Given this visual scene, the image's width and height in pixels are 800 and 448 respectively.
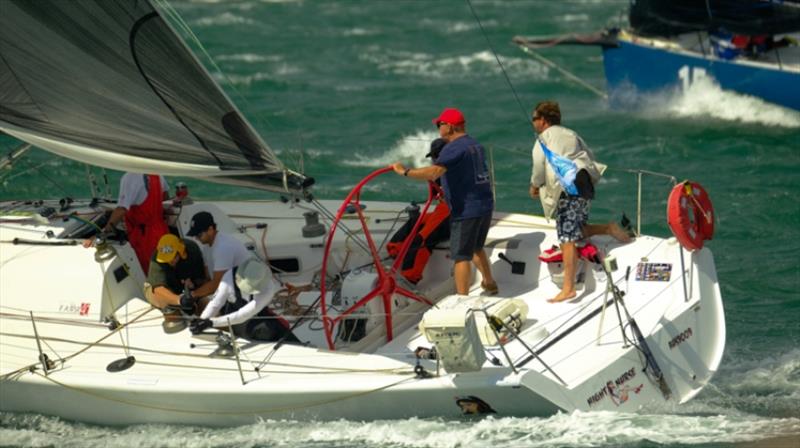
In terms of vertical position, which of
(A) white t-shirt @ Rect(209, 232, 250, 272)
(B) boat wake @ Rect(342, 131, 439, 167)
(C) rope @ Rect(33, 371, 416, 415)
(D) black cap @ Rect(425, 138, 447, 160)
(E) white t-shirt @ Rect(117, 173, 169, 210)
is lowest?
(C) rope @ Rect(33, 371, 416, 415)

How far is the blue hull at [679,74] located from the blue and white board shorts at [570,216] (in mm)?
11213

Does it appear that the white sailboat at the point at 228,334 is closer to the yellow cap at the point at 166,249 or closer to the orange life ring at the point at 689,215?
the orange life ring at the point at 689,215

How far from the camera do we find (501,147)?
9.59 metres

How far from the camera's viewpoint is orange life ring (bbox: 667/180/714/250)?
8.62 m

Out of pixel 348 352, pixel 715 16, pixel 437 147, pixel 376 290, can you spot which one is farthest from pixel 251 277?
pixel 715 16

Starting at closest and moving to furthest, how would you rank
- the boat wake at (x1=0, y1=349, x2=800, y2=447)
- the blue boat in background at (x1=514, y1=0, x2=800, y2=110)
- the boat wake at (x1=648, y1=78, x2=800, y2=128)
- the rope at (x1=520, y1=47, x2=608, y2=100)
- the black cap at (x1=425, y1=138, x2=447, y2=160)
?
1. the boat wake at (x1=0, y1=349, x2=800, y2=447)
2. the black cap at (x1=425, y1=138, x2=447, y2=160)
3. the boat wake at (x1=648, y1=78, x2=800, y2=128)
4. the blue boat in background at (x1=514, y1=0, x2=800, y2=110)
5. the rope at (x1=520, y1=47, x2=608, y2=100)

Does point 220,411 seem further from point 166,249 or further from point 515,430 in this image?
point 515,430

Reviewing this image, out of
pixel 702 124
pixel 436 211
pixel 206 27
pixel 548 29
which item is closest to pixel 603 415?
pixel 436 211

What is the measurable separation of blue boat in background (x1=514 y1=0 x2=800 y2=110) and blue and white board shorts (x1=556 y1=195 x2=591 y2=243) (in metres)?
11.2

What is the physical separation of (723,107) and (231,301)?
12.9m

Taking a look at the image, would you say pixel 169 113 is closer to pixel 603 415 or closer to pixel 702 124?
pixel 603 415

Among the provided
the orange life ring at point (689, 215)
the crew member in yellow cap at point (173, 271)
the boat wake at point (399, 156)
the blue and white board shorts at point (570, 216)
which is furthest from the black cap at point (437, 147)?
the boat wake at point (399, 156)

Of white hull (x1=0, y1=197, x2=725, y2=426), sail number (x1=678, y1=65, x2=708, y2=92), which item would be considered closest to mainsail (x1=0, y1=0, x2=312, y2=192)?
white hull (x1=0, y1=197, x2=725, y2=426)

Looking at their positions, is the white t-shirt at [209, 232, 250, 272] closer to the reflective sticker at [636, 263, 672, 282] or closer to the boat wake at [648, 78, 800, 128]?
the reflective sticker at [636, 263, 672, 282]
